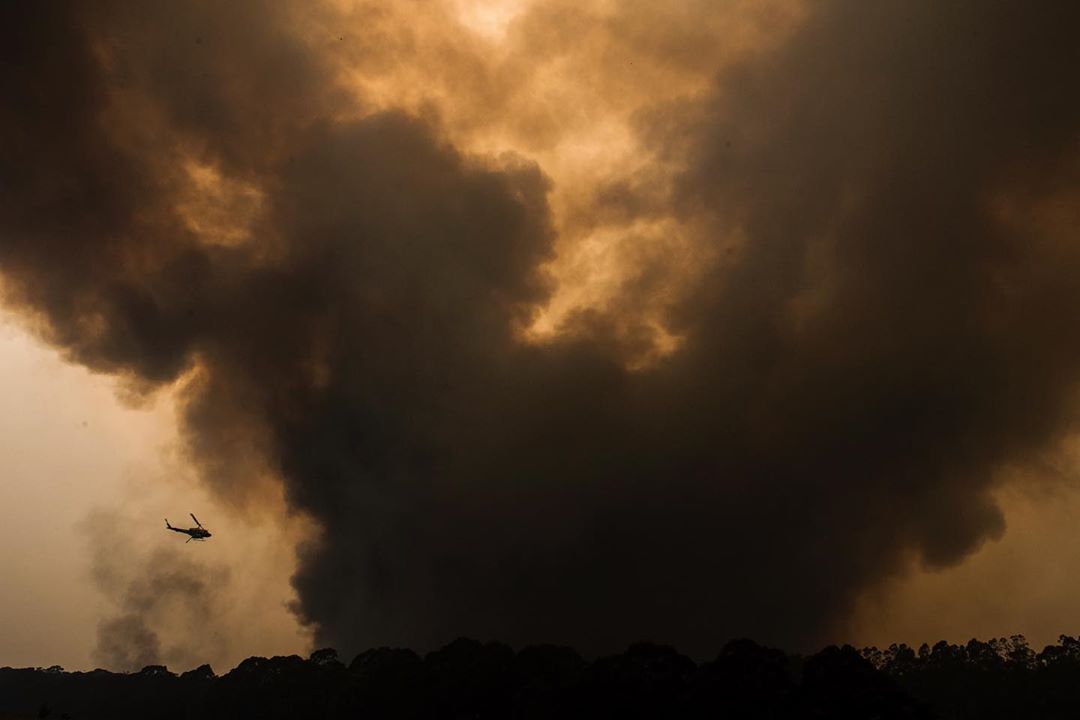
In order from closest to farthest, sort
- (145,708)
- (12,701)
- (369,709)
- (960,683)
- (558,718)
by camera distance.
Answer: (558,718) < (369,709) < (960,683) < (145,708) < (12,701)

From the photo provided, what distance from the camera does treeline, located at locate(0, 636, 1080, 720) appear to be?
6969 centimetres

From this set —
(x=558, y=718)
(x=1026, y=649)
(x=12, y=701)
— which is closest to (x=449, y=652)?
(x=558, y=718)

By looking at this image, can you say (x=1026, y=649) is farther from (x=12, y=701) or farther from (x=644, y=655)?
(x=12, y=701)

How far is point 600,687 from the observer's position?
3034 inches

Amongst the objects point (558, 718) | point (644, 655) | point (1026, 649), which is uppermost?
point (1026, 649)

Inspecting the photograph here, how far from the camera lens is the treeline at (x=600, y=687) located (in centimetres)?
6969

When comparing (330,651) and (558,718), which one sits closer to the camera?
(558,718)

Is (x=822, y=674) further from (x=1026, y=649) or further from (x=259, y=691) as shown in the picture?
(x=259, y=691)

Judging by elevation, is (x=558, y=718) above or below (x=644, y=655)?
below

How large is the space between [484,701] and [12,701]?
425 feet

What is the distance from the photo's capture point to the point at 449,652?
97062 mm

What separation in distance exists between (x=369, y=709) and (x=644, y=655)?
37138mm

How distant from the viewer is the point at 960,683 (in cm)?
11500

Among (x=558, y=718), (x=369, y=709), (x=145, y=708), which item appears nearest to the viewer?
(x=558, y=718)
